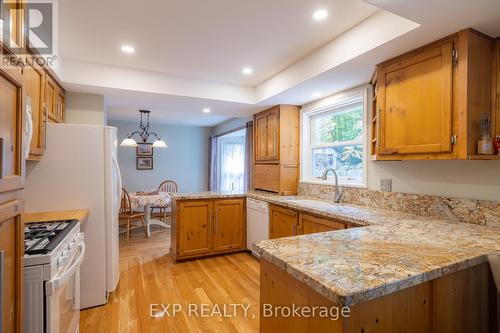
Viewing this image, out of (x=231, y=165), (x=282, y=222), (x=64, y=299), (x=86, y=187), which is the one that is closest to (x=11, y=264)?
(x=64, y=299)

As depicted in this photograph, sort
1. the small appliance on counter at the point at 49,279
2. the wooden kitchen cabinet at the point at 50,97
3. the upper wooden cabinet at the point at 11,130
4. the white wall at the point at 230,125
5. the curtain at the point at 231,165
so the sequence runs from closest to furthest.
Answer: the upper wooden cabinet at the point at 11,130 → the small appliance on counter at the point at 49,279 → the wooden kitchen cabinet at the point at 50,97 → the white wall at the point at 230,125 → the curtain at the point at 231,165

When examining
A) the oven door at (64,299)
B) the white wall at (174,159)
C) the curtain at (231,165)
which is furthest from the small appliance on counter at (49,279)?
the white wall at (174,159)

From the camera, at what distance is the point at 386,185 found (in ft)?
8.23

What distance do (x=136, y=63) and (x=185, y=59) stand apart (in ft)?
1.87

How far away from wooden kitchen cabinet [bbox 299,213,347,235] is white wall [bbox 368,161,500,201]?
71 centimetres

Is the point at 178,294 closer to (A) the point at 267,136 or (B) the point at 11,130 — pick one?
(B) the point at 11,130

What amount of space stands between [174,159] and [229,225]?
12.5ft

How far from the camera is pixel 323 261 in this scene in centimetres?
106

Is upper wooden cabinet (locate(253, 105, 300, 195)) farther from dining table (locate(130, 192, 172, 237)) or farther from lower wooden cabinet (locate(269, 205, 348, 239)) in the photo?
dining table (locate(130, 192, 172, 237))

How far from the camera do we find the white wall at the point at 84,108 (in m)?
3.09

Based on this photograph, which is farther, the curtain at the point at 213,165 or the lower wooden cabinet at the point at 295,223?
the curtain at the point at 213,165

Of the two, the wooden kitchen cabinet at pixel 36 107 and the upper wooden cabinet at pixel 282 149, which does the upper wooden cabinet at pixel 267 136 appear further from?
the wooden kitchen cabinet at pixel 36 107

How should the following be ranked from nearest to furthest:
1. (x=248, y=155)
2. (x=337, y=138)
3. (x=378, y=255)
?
(x=378, y=255) → (x=337, y=138) → (x=248, y=155)

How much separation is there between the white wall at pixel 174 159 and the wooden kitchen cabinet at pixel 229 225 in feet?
12.1
